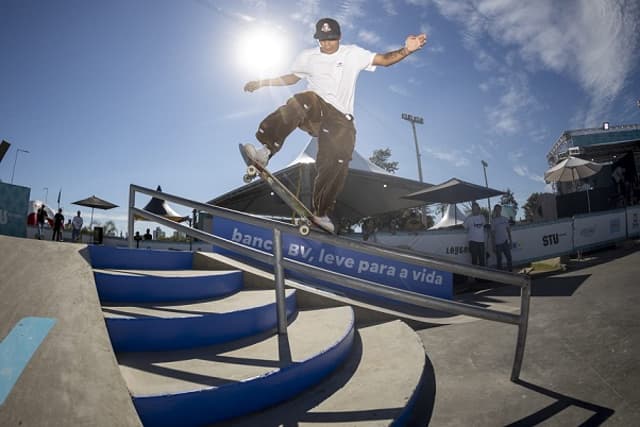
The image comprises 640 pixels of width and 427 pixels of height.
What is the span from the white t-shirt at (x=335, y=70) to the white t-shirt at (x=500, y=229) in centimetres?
700

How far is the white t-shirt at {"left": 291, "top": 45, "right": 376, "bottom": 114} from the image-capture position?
8.14 feet

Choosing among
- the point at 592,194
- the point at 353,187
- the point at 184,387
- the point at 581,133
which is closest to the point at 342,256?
the point at 184,387

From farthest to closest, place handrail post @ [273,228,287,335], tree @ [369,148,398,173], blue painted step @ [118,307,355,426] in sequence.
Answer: tree @ [369,148,398,173] → handrail post @ [273,228,287,335] → blue painted step @ [118,307,355,426]

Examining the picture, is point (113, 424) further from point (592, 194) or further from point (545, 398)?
point (592, 194)

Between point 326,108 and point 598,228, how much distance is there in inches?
467

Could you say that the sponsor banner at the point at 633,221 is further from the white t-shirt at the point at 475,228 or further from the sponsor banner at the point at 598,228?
the white t-shirt at the point at 475,228

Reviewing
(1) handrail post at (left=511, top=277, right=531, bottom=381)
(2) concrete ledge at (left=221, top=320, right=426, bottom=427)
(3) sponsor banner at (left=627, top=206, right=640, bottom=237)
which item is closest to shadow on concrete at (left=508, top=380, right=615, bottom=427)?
(1) handrail post at (left=511, top=277, right=531, bottom=381)

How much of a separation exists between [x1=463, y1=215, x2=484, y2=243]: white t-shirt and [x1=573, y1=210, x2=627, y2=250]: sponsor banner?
3.92 m

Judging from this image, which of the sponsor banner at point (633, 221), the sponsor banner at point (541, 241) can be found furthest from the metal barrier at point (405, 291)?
the sponsor banner at point (633, 221)

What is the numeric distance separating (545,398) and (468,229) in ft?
23.2

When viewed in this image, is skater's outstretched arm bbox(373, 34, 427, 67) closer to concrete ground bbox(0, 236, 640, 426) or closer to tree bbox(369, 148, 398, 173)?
concrete ground bbox(0, 236, 640, 426)

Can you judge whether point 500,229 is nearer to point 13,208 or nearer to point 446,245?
point 446,245

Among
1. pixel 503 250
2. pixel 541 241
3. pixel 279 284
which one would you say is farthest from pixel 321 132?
pixel 541 241

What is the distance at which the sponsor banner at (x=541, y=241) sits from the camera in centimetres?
909
